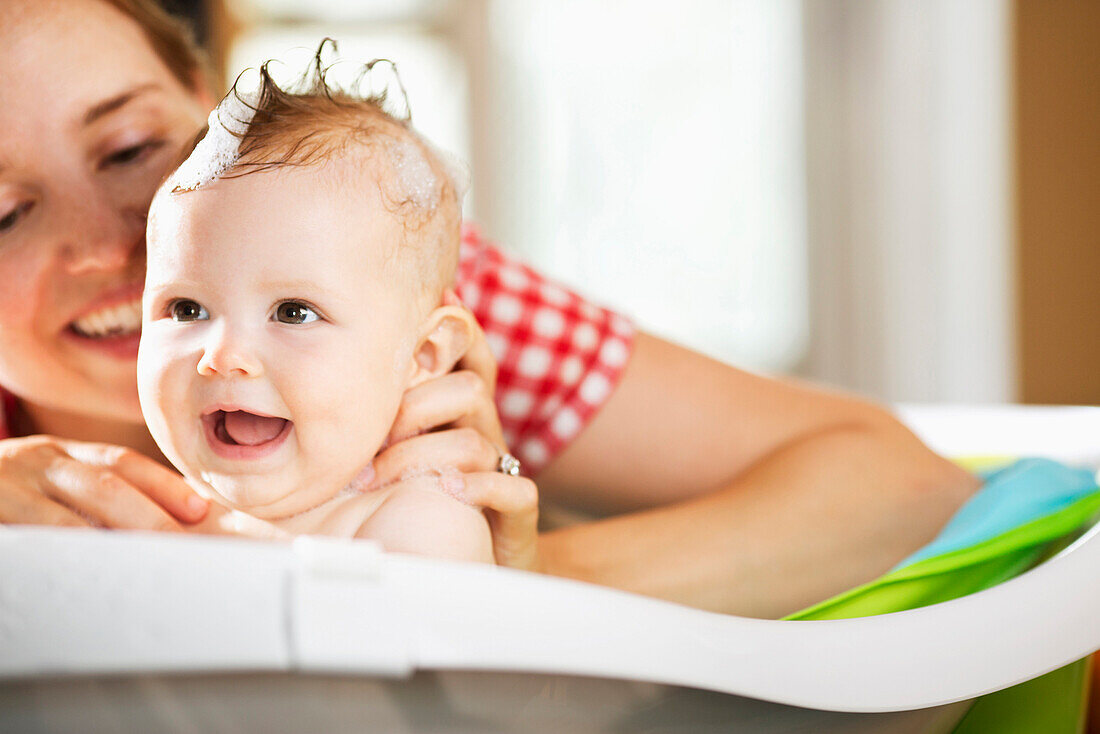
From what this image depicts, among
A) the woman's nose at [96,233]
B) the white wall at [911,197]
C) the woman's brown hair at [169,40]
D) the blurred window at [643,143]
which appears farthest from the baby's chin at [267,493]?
the white wall at [911,197]

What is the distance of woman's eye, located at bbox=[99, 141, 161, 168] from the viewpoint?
430mm

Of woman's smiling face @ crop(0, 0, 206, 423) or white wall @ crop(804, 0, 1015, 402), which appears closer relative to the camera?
woman's smiling face @ crop(0, 0, 206, 423)

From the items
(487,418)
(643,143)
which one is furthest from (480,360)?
(643,143)

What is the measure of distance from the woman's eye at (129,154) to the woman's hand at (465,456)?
14 cm

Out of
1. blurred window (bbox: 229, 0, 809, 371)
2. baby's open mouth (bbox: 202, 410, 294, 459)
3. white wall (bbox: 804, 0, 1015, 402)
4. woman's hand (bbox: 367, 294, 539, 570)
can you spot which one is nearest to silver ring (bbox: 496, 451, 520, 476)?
woman's hand (bbox: 367, 294, 539, 570)

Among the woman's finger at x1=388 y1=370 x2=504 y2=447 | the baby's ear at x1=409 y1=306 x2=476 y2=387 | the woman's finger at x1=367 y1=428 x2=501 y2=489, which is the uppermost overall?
the baby's ear at x1=409 y1=306 x2=476 y2=387

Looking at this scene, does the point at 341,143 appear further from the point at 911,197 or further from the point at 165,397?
the point at 911,197

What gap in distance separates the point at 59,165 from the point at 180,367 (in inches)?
4.4

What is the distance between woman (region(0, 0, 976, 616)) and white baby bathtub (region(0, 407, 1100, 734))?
11 cm

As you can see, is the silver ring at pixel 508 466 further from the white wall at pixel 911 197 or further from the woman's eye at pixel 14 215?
the white wall at pixel 911 197

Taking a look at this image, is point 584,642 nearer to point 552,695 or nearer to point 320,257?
point 552,695

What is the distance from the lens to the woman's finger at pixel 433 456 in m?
0.42

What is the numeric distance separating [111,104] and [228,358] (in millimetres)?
144

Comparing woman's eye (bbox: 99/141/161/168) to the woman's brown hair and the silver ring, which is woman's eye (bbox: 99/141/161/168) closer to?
the woman's brown hair
